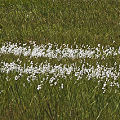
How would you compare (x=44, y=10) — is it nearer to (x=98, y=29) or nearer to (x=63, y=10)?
(x=63, y=10)

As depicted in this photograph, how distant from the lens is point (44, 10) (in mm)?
14758

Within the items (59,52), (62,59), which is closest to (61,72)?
(62,59)

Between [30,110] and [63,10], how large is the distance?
35.5 feet

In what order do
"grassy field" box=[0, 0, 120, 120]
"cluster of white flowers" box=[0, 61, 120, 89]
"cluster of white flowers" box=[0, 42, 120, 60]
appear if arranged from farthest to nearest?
"cluster of white flowers" box=[0, 42, 120, 60] → "cluster of white flowers" box=[0, 61, 120, 89] → "grassy field" box=[0, 0, 120, 120]

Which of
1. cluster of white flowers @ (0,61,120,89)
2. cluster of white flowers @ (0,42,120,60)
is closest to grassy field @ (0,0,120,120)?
cluster of white flowers @ (0,61,120,89)

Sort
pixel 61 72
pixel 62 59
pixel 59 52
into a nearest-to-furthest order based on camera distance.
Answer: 1. pixel 61 72
2. pixel 62 59
3. pixel 59 52

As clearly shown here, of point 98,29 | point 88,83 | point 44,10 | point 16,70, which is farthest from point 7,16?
point 88,83

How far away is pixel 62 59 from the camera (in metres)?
Result: 7.46

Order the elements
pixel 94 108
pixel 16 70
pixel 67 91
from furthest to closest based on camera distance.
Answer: pixel 16 70 → pixel 67 91 → pixel 94 108

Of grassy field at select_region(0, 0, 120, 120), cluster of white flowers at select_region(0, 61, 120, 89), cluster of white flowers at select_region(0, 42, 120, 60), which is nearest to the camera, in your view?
grassy field at select_region(0, 0, 120, 120)

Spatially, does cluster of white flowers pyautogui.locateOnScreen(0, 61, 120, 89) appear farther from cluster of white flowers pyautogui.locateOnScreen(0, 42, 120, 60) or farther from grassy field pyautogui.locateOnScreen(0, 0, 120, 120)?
cluster of white flowers pyautogui.locateOnScreen(0, 42, 120, 60)

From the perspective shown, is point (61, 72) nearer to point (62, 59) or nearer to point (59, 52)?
point (62, 59)

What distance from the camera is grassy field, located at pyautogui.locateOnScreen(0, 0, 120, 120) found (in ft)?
14.2

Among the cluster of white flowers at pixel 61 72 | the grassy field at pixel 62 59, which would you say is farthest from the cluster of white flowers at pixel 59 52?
the cluster of white flowers at pixel 61 72
